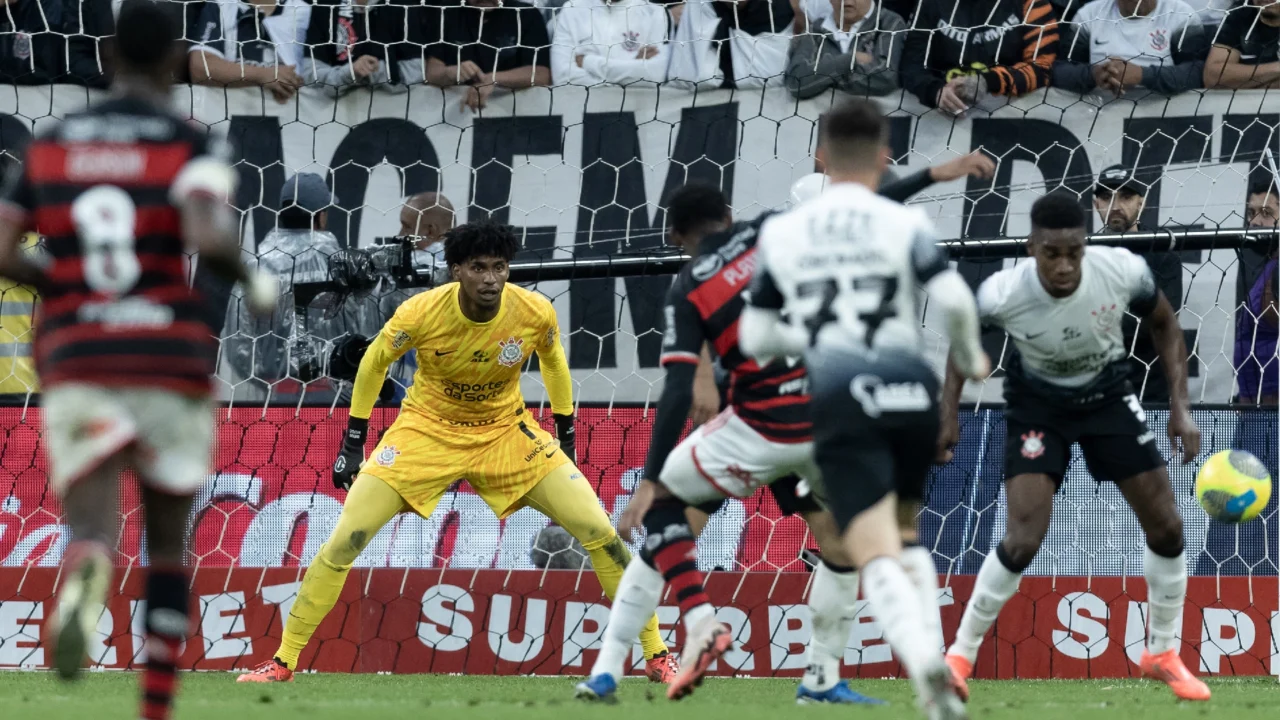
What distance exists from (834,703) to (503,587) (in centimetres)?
271

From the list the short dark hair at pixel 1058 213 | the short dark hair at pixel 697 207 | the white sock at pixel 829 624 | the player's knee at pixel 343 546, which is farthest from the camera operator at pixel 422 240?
the short dark hair at pixel 1058 213

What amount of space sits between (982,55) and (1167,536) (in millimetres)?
3984

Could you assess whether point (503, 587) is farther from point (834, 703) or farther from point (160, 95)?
point (160, 95)

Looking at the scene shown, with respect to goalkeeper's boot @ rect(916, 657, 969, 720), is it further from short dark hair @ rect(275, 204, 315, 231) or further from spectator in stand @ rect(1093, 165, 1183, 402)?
short dark hair @ rect(275, 204, 315, 231)

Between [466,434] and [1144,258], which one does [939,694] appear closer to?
[466,434]

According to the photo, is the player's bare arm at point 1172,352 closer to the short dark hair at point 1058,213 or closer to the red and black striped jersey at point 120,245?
the short dark hair at point 1058,213

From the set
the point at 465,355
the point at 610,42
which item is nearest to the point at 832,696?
the point at 465,355

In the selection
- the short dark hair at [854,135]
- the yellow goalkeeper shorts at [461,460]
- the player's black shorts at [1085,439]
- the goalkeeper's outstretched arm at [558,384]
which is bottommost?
the yellow goalkeeper shorts at [461,460]

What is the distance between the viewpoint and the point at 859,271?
468 centimetres

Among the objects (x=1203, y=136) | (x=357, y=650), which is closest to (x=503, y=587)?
(x=357, y=650)

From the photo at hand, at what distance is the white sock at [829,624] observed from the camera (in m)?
6.55

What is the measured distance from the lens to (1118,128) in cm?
997

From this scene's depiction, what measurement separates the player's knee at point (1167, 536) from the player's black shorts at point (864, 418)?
8.99 feet

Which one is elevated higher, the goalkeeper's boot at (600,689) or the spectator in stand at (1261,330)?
the spectator in stand at (1261,330)
